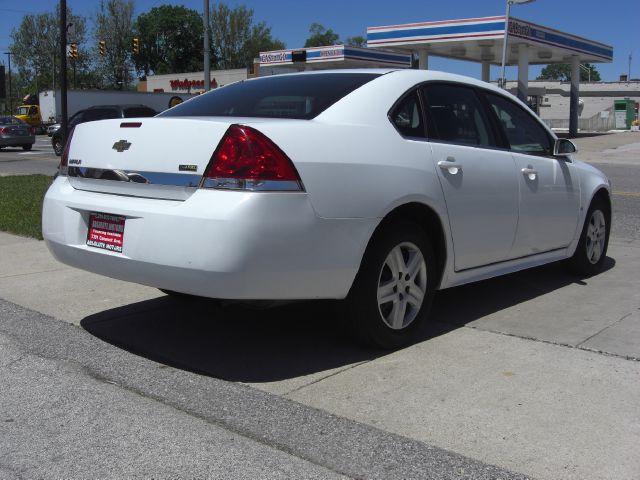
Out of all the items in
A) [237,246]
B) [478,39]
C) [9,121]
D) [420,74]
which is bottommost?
[237,246]

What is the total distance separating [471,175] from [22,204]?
315 inches

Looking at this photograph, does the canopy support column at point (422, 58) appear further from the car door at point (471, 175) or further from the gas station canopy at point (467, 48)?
the car door at point (471, 175)

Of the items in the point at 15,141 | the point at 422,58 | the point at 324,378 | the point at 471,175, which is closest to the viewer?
the point at 324,378

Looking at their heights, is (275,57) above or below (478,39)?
above

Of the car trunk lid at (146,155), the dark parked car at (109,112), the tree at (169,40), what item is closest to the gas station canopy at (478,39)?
the dark parked car at (109,112)

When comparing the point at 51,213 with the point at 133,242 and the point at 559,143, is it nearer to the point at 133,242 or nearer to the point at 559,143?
the point at 133,242

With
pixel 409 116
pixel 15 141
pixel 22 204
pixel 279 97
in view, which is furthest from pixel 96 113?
pixel 409 116

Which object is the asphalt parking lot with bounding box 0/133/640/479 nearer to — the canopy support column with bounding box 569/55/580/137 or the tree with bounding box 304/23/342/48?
the canopy support column with bounding box 569/55/580/137

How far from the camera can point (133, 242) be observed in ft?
12.6

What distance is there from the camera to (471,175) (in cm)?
470

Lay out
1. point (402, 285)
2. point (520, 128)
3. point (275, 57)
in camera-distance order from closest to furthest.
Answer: point (402, 285), point (520, 128), point (275, 57)

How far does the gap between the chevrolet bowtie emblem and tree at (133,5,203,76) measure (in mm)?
103763

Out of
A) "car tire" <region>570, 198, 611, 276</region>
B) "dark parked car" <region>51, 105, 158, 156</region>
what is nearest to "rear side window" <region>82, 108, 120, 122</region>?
"dark parked car" <region>51, 105, 158, 156</region>

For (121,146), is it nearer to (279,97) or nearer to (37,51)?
(279,97)
